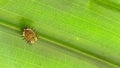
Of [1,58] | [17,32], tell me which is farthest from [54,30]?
[1,58]

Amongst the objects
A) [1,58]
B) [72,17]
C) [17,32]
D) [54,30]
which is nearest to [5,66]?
[1,58]

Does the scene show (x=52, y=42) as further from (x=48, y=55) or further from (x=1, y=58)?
(x=1, y=58)

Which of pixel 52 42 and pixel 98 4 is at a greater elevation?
pixel 98 4

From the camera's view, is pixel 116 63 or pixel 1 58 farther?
pixel 116 63
